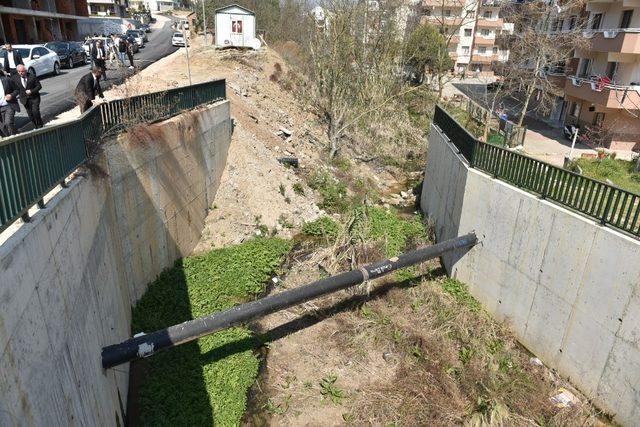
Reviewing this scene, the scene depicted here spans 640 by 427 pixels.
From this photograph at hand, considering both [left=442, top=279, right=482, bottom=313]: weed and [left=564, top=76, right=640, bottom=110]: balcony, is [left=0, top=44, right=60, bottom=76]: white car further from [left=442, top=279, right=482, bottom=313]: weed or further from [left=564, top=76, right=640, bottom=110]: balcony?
[left=564, top=76, right=640, bottom=110]: balcony

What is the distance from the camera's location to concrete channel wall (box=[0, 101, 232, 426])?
3646 mm

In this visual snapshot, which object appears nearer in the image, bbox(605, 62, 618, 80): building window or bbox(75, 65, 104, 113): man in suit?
bbox(75, 65, 104, 113): man in suit

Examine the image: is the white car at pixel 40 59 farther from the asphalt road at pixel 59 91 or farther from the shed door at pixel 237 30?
the shed door at pixel 237 30

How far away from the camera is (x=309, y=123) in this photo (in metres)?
24.6

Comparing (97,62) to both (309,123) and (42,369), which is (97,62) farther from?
(42,369)

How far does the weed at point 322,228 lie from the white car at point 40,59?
624 inches

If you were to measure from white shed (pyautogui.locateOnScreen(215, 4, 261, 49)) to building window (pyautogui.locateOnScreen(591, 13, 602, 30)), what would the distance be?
64.0 ft

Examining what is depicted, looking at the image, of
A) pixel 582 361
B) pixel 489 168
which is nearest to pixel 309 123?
pixel 489 168

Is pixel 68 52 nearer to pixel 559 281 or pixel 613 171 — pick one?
pixel 559 281

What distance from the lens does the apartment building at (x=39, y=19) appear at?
1347 inches

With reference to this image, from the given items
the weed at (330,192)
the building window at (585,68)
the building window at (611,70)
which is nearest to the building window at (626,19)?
the building window at (611,70)

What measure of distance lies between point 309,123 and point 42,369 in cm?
2169

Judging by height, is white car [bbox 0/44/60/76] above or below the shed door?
below

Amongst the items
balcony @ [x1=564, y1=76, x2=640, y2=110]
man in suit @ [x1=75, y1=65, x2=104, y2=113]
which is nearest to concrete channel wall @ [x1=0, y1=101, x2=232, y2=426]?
man in suit @ [x1=75, y1=65, x2=104, y2=113]
